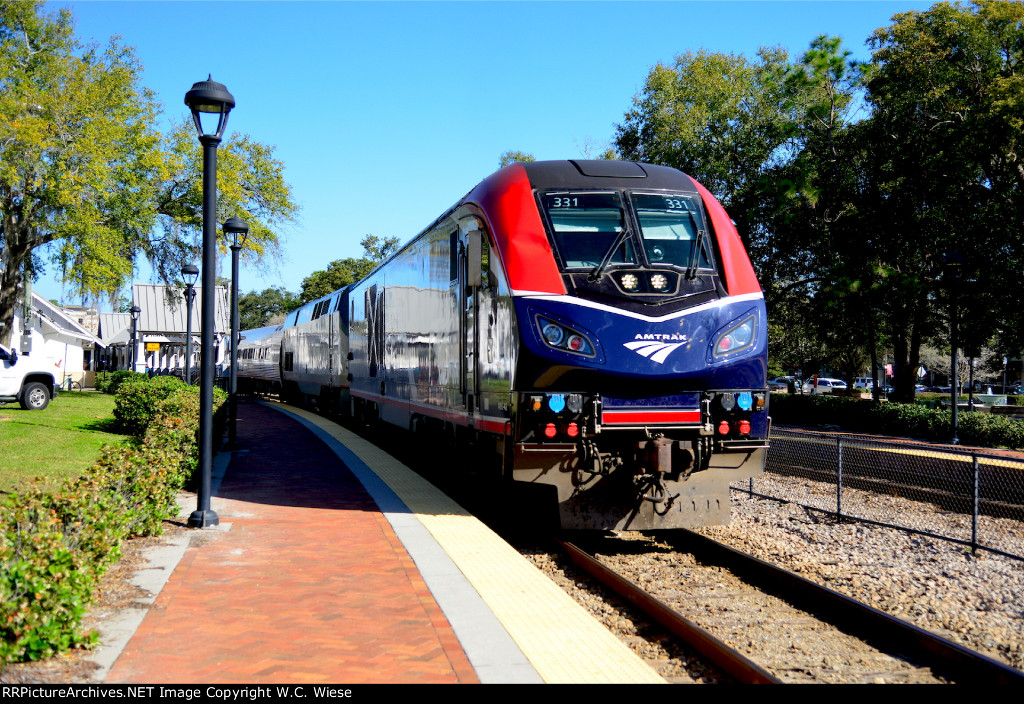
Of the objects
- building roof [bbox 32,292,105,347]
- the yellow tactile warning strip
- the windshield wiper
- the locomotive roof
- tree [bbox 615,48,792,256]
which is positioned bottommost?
the yellow tactile warning strip

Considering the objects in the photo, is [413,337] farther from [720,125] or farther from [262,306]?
[262,306]

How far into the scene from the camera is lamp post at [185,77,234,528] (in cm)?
899

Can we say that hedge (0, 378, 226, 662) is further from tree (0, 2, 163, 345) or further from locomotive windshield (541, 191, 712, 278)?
tree (0, 2, 163, 345)

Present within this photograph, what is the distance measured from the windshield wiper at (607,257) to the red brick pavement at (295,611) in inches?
121

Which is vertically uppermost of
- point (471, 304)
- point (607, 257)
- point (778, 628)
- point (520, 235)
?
point (520, 235)

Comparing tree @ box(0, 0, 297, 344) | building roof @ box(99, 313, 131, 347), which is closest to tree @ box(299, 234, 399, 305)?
building roof @ box(99, 313, 131, 347)

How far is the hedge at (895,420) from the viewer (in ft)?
66.6

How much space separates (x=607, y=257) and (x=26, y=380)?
1919 centimetres

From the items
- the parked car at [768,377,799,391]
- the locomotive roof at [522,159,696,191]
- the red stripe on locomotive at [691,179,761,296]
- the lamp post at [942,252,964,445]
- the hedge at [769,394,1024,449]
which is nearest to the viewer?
the red stripe on locomotive at [691,179,761,296]

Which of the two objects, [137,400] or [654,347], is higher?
[654,347]

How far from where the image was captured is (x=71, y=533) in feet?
20.7

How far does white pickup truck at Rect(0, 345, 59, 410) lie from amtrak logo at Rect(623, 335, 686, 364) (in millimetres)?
18586

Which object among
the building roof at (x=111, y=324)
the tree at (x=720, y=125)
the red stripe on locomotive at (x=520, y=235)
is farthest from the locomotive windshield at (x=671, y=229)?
the building roof at (x=111, y=324)

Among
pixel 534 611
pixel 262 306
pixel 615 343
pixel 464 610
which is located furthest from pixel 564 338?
pixel 262 306
